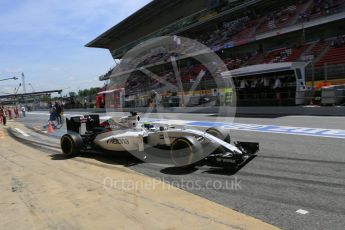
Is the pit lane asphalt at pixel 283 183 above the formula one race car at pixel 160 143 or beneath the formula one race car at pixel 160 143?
beneath

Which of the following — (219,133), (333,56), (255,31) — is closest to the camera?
(219,133)

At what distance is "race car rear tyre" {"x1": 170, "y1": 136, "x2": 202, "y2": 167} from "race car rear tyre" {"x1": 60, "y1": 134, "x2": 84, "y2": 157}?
9.17 ft

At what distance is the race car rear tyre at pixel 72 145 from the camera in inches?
330

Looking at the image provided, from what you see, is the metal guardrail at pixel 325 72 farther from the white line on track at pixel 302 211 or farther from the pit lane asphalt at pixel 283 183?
the white line on track at pixel 302 211

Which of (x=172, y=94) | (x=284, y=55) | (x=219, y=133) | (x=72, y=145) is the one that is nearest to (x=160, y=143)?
(x=219, y=133)

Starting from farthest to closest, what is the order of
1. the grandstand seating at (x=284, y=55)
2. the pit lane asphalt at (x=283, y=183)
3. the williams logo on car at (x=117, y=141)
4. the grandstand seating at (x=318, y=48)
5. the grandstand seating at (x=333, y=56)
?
1. the grandstand seating at (x=284, y=55)
2. the grandstand seating at (x=318, y=48)
3. the grandstand seating at (x=333, y=56)
4. the williams logo on car at (x=117, y=141)
5. the pit lane asphalt at (x=283, y=183)

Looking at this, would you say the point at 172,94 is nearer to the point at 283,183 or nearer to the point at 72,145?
the point at 72,145

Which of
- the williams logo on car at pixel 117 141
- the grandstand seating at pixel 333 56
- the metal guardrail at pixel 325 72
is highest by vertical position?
the grandstand seating at pixel 333 56

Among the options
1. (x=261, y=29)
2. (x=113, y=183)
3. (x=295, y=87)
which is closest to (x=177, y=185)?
(x=113, y=183)

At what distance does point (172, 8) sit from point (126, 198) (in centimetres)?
4731

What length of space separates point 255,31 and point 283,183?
1206 inches

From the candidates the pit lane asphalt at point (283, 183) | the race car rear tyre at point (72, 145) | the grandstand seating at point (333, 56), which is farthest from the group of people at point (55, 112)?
the grandstand seating at point (333, 56)

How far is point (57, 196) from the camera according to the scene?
5367 mm

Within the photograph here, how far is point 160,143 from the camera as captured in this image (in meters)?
7.15
